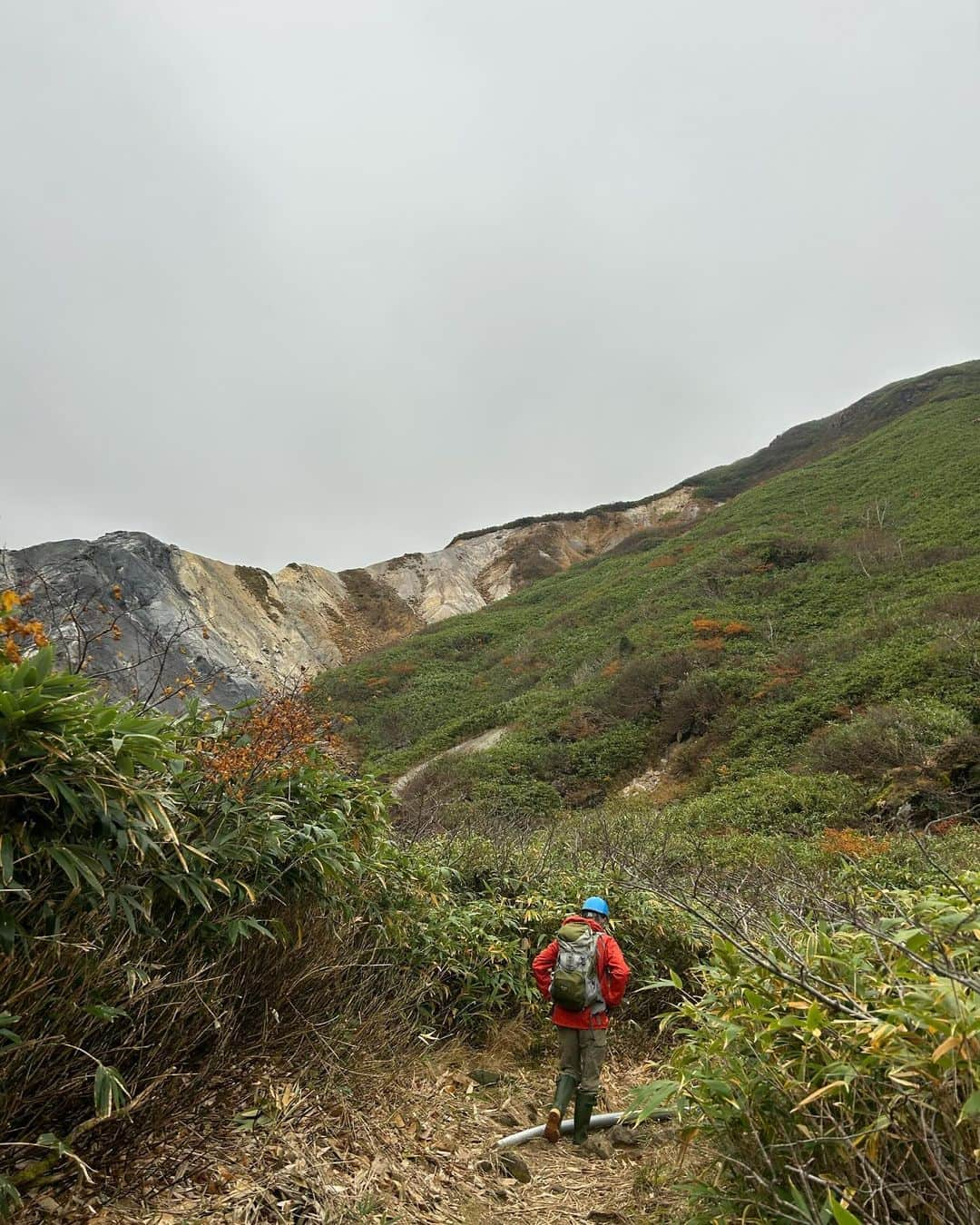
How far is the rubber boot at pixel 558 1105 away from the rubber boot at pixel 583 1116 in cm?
10

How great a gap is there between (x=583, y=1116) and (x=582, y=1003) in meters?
0.65

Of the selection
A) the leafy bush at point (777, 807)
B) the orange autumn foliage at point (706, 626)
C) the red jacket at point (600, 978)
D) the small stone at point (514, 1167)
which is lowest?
the leafy bush at point (777, 807)

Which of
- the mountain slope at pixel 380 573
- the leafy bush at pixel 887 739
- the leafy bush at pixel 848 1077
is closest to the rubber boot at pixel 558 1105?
the leafy bush at pixel 848 1077

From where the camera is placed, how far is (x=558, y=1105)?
4.38 m

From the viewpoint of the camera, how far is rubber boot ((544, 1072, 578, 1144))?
4.21 metres

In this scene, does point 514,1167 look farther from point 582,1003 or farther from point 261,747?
point 261,747

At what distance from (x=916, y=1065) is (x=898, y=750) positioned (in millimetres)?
11451

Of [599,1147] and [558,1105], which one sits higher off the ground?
[558,1105]

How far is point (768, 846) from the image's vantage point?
Result: 31.1 ft

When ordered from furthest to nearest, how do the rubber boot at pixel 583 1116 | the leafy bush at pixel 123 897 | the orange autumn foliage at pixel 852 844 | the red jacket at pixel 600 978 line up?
the orange autumn foliage at pixel 852 844
the red jacket at pixel 600 978
the rubber boot at pixel 583 1116
the leafy bush at pixel 123 897

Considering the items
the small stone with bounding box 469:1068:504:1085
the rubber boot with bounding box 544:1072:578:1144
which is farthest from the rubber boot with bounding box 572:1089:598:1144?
the small stone with bounding box 469:1068:504:1085

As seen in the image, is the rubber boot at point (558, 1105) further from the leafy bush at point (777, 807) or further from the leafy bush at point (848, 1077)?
the leafy bush at point (777, 807)

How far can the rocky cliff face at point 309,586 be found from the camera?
28938mm


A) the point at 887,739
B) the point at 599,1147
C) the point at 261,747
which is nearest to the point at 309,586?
the point at 887,739
